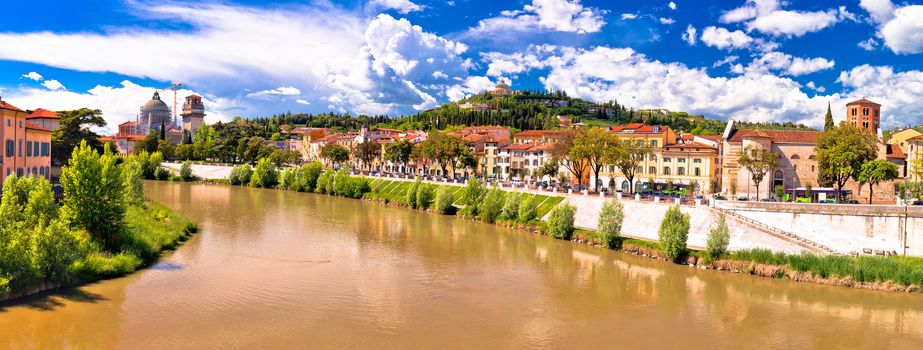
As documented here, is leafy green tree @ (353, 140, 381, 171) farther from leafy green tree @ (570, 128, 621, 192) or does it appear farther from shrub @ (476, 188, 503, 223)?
shrub @ (476, 188, 503, 223)

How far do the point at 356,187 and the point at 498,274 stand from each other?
4053 centimetres

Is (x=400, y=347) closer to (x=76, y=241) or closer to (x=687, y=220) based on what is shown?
(x=76, y=241)

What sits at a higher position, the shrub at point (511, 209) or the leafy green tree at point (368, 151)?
the leafy green tree at point (368, 151)

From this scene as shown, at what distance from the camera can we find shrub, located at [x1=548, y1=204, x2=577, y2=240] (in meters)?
39.3

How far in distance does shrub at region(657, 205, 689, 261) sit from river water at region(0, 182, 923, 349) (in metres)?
0.96

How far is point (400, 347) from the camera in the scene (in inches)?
758

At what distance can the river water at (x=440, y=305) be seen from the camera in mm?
20016

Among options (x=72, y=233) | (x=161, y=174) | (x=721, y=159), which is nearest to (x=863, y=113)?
(x=721, y=159)

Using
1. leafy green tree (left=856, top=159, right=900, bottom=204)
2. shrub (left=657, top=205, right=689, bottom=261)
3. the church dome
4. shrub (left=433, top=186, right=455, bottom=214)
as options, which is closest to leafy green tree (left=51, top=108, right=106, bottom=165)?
shrub (left=433, top=186, right=455, bottom=214)

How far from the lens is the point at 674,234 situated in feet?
106

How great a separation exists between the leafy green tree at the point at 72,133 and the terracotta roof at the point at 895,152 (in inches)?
3076

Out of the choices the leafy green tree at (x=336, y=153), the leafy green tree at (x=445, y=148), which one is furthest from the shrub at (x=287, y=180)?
the leafy green tree at (x=336, y=153)

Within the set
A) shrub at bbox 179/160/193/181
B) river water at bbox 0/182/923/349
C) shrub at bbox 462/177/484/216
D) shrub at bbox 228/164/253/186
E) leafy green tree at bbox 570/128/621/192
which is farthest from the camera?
shrub at bbox 179/160/193/181

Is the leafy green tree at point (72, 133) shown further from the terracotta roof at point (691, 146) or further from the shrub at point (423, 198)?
the terracotta roof at point (691, 146)
